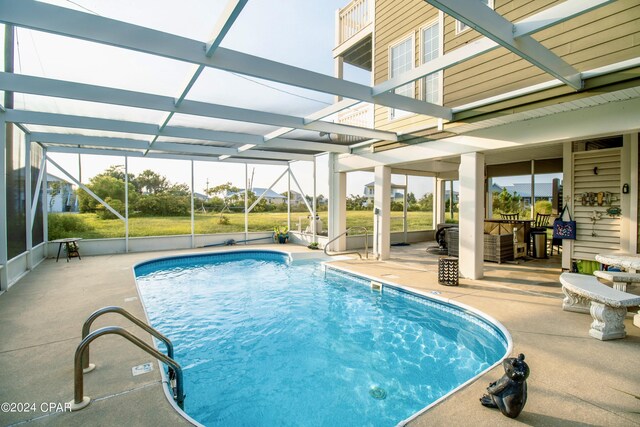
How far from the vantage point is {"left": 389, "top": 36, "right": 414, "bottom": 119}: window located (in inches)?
328

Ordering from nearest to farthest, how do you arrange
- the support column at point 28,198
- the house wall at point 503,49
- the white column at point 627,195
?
the house wall at point 503,49 < the white column at point 627,195 < the support column at point 28,198

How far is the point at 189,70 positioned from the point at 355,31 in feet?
26.7

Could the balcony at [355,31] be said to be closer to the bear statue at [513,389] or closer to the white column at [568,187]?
the white column at [568,187]

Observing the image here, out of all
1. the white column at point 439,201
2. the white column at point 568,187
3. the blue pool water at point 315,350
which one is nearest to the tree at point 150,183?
the blue pool water at point 315,350

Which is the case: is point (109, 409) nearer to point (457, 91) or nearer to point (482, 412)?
point (482, 412)

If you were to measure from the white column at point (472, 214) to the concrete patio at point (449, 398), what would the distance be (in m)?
0.55

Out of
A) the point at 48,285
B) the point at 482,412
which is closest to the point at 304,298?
the point at 482,412

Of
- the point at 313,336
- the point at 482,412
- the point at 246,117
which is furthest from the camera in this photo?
the point at 246,117

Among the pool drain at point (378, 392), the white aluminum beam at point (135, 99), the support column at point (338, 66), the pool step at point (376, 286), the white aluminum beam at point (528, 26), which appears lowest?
the pool drain at point (378, 392)

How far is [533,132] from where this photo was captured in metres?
5.71

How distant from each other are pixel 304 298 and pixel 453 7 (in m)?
5.66

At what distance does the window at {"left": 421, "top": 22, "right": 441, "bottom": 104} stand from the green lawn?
6.68 metres

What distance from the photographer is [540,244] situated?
30.9 feet

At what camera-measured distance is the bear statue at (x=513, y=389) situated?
7.79 ft
